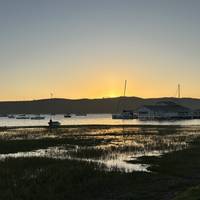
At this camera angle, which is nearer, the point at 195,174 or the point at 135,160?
the point at 195,174

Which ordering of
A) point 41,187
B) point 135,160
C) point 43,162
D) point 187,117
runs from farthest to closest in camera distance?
point 187,117 < point 135,160 < point 43,162 < point 41,187

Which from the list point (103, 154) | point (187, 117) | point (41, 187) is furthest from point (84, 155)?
point (187, 117)

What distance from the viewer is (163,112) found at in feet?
592

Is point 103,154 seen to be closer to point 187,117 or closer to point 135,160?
point 135,160

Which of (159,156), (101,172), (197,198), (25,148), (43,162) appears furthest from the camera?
(25,148)

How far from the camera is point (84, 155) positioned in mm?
36281

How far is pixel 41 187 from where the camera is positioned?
21.1 metres

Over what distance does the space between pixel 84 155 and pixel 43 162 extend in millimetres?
6192

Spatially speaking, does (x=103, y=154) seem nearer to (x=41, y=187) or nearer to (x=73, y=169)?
(x=73, y=169)

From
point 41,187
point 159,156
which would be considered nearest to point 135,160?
point 159,156

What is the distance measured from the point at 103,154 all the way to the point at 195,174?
40.1 ft

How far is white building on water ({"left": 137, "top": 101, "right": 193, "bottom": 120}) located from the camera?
17800cm

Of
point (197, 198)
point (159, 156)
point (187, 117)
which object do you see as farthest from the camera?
point (187, 117)

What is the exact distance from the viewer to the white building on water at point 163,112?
178000mm
